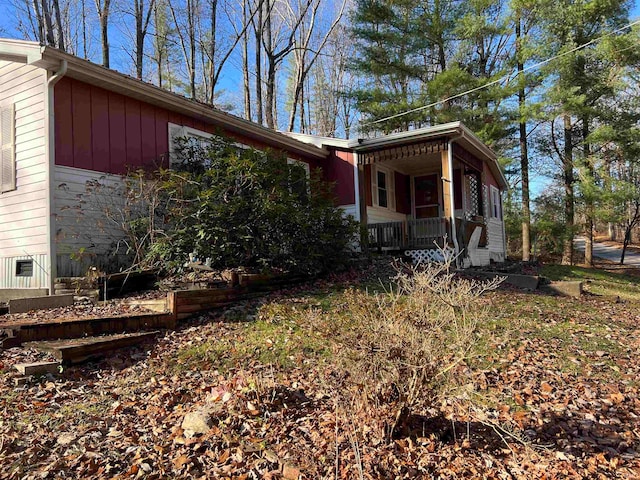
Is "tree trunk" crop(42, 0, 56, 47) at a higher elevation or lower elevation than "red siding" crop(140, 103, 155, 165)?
higher

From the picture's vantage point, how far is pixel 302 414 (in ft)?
10.8

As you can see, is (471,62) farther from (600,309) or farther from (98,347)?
(98,347)

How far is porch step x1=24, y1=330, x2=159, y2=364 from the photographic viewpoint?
13.7 feet

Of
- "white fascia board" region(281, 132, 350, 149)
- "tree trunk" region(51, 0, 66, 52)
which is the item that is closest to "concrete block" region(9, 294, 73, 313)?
"white fascia board" region(281, 132, 350, 149)

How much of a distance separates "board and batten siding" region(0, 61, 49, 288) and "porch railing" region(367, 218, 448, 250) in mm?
7536

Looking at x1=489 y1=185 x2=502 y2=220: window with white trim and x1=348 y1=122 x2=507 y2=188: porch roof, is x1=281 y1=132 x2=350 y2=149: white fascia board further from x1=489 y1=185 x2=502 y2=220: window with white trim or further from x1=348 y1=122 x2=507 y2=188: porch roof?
x1=489 y1=185 x2=502 y2=220: window with white trim

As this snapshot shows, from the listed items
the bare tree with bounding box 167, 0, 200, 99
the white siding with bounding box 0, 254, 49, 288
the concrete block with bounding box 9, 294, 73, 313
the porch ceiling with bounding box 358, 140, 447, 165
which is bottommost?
the concrete block with bounding box 9, 294, 73, 313

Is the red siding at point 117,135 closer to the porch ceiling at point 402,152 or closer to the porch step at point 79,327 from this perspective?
the porch step at point 79,327

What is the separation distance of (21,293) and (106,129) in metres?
2.99

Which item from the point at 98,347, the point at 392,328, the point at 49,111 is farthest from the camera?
the point at 49,111

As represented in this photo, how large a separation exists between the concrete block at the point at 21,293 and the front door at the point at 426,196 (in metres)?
11.5

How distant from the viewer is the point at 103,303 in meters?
6.18

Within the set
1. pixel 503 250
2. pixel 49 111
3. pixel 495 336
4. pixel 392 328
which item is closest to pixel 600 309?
pixel 495 336

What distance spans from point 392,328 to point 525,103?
58.3 ft
